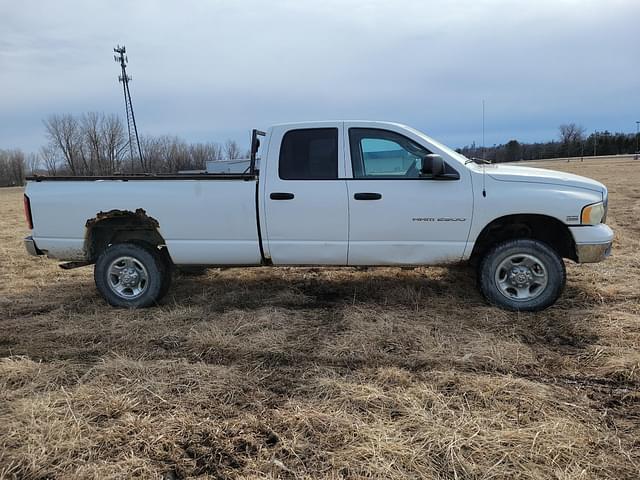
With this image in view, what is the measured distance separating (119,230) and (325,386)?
3.30 metres

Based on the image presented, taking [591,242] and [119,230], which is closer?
[591,242]

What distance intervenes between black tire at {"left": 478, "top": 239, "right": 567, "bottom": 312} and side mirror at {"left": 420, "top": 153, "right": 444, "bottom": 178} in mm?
1054

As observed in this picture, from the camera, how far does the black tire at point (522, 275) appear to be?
14.9 ft

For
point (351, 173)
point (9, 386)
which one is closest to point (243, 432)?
point (9, 386)

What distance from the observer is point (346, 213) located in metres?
4.69

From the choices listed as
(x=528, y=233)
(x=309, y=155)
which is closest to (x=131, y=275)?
(x=309, y=155)

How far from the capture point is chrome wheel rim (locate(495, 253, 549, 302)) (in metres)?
4.62

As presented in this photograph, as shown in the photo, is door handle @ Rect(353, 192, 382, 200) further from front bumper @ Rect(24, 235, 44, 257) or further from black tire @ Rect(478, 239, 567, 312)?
front bumper @ Rect(24, 235, 44, 257)

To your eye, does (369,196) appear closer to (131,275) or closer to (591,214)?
(591,214)

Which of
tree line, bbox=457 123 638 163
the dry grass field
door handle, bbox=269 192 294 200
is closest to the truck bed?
door handle, bbox=269 192 294 200

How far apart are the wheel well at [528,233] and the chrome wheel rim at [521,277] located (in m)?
0.27

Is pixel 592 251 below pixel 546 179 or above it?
below

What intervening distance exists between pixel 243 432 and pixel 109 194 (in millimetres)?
3300

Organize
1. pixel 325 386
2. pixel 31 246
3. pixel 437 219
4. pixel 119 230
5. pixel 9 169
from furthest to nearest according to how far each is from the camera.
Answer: pixel 9 169, pixel 119 230, pixel 31 246, pixel 437 219, pixel 325 386
